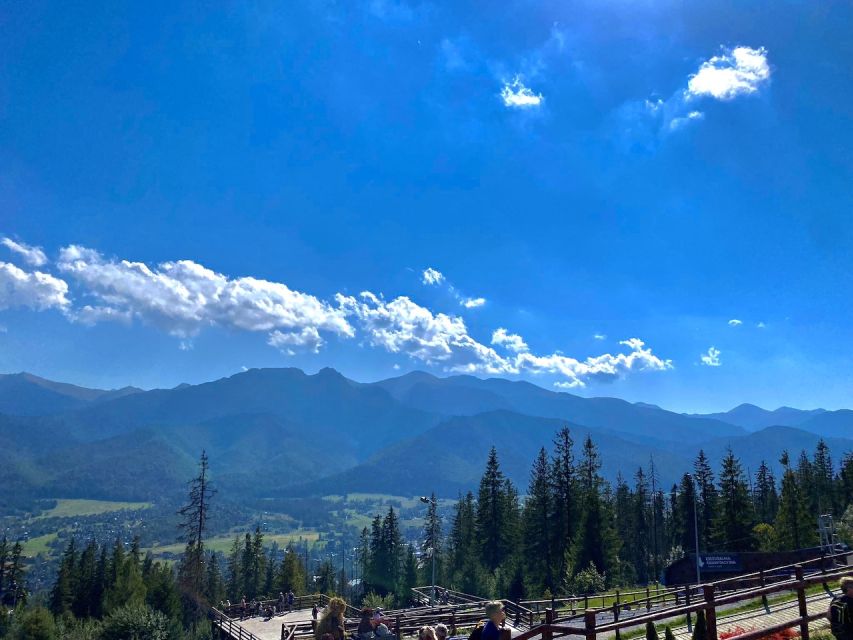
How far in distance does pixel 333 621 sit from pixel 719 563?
3272 centimetres

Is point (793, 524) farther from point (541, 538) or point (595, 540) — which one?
point (541, 538)

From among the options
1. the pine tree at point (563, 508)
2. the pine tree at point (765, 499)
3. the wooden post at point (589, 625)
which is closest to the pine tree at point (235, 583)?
the pine tree at point (563, 508)

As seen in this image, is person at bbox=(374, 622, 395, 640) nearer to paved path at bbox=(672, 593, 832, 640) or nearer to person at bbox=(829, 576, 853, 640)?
person at bbox=(829, 576, 853, 640)

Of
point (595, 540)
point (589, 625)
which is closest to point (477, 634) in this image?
point (589, 625)

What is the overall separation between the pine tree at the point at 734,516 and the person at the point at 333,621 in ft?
169

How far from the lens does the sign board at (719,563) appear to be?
3544cm

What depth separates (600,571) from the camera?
48.7 meters

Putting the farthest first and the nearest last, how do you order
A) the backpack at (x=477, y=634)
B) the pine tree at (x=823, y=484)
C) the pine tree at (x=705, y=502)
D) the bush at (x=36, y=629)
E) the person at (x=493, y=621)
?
Answer: the pine tree at (x=823, y=484)
the pine tree at (x=705, y=502)
the bush at (x=36, y=629)
the backpack at (x=477, y=634)
the person at (x=493, y=621)

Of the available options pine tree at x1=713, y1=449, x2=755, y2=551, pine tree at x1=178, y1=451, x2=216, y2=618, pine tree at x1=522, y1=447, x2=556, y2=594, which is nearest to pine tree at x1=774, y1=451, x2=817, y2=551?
pine tree at x1=713, y1=449, x2=755, y2=551

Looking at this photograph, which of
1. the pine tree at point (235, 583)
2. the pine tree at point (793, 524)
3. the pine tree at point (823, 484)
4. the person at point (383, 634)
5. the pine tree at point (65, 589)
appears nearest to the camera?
the person at point (383, 634)

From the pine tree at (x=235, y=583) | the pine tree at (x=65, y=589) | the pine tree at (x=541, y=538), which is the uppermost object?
the pine tree at (x=541, y=538)

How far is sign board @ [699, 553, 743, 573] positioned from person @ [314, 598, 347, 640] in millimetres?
31607

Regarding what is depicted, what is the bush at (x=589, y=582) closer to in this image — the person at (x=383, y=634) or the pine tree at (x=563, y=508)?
the pine tree at (x=563, y=508)

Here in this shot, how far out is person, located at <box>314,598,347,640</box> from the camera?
11133 millimetres
